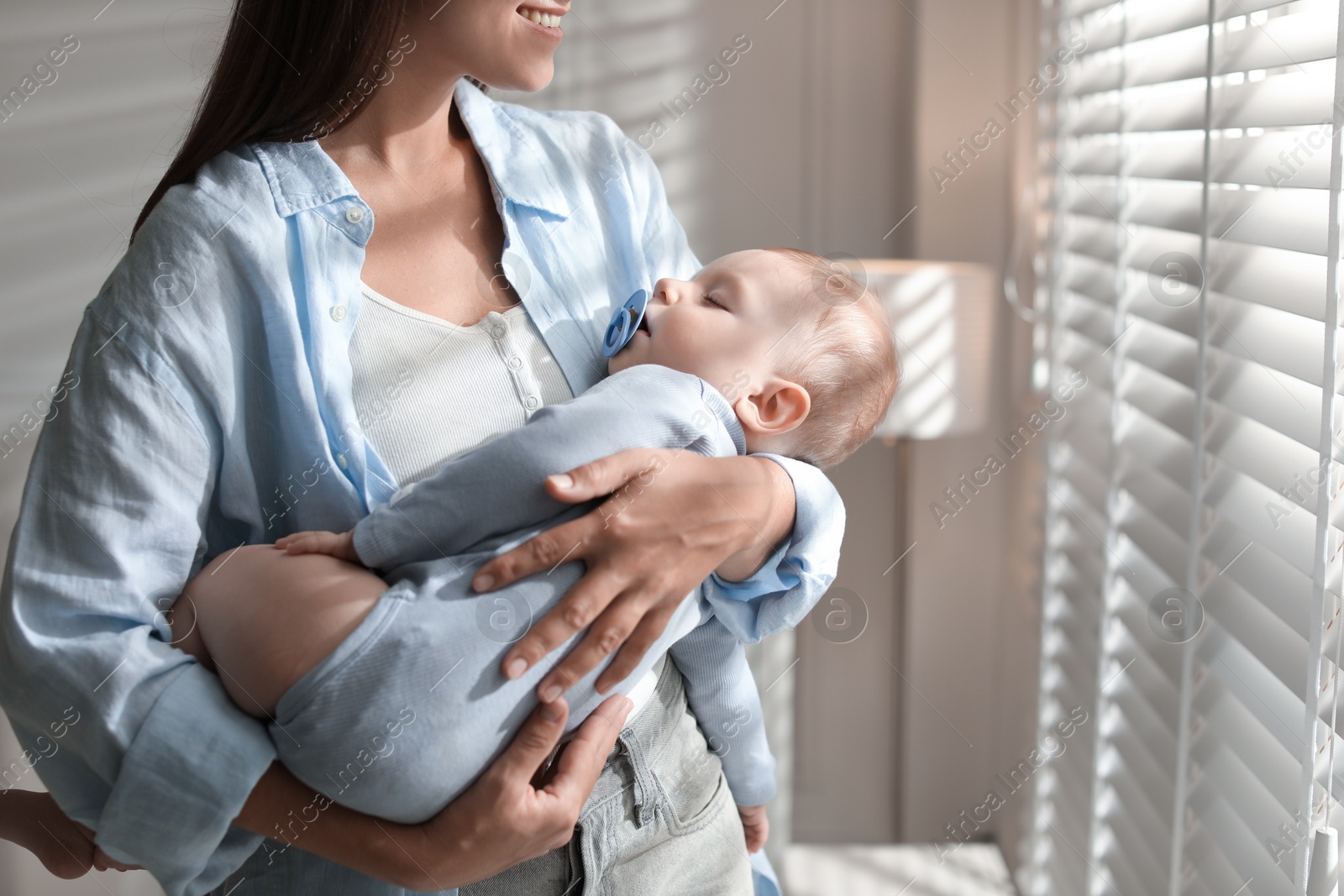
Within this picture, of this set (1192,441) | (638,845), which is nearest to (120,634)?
(638,845)

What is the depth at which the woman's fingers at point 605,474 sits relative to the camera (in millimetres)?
832

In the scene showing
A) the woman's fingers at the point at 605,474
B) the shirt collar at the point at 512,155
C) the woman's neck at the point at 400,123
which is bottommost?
the woman's fingers at the point at 605,474

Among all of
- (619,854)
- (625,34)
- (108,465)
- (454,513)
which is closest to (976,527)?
(625,34)

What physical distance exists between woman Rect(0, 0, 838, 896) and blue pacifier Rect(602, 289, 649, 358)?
1.1 inches

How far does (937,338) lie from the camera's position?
178 cm

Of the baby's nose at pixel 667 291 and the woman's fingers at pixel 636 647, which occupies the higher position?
the baby's nose at pixel 667 291

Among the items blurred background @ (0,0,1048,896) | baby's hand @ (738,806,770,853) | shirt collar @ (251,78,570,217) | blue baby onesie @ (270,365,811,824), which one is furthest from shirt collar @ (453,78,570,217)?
blurred background @ (0,0,1048,896)

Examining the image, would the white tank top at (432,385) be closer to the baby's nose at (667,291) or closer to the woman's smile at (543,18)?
the baby's nose at (667,291)

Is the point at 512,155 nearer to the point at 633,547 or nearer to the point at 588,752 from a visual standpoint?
the point at 633,547

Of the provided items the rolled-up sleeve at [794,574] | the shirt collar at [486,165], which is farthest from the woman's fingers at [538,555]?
the shirt collar at [486,165]

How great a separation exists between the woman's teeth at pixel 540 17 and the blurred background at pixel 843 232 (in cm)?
98

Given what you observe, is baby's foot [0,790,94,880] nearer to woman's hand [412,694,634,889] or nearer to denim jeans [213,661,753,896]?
denim jeans [213,661,753,896]

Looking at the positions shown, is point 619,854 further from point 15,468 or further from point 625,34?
point 625,34

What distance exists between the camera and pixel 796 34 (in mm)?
2039
